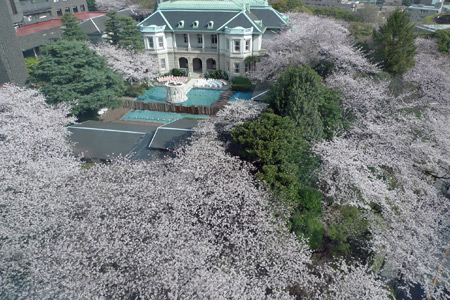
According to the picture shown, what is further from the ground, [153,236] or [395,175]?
[153,236]

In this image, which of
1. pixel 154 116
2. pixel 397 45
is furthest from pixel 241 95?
pixel 397 45

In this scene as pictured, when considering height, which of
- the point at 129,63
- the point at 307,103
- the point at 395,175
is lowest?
the point at 395,175

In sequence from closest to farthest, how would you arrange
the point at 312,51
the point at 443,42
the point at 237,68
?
the point at 312,51
the point at 443,42
the point at 237,68

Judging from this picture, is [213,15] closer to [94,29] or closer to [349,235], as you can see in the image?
[94,29]

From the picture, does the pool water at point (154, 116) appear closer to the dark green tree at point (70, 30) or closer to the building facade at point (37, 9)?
the dark green tree at point (70, 30)

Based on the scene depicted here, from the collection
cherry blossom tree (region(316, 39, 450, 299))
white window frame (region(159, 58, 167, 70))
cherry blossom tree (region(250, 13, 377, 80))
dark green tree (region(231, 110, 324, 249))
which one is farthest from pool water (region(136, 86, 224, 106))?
dark green tree (region(231, 110, 324, 249))

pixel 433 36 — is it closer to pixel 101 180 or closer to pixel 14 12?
pixel 101 180

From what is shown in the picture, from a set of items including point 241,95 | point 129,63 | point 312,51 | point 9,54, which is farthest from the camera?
point 241,95
